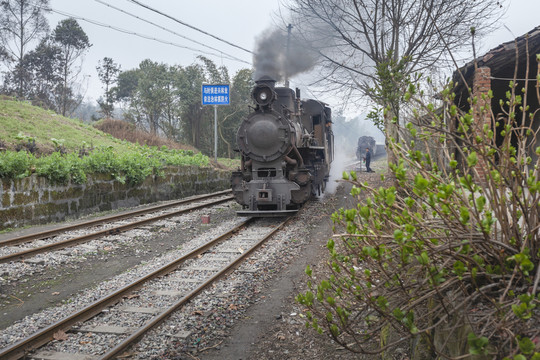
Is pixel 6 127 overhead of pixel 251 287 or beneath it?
overhead

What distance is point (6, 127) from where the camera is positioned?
42.4 ft

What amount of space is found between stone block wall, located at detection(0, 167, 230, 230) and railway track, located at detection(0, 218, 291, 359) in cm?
452

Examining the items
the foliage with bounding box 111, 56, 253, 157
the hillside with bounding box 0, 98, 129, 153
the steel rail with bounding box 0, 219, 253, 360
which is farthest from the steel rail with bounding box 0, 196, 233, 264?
the foliage with bounding box 111, 56, 253, 157

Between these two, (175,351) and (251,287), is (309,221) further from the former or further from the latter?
(175,351)

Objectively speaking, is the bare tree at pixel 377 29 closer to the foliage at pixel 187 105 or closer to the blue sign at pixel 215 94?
the blue sign at pixel 215 94

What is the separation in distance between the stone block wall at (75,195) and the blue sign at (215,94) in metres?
3.11

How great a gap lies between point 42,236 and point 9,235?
90 centimetres

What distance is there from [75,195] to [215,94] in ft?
27.5

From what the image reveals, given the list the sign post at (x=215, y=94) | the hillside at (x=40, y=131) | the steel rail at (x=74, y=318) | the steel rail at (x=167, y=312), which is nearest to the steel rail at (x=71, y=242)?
the steel rail at (x=74, y=318)

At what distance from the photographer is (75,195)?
418 inches

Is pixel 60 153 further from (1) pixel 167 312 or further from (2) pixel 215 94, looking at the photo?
(1) pixel 167 312

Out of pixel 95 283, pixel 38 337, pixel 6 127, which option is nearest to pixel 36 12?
pixel 6 127

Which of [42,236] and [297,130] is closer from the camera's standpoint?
[42,236]

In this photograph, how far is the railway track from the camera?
12.2 feet
